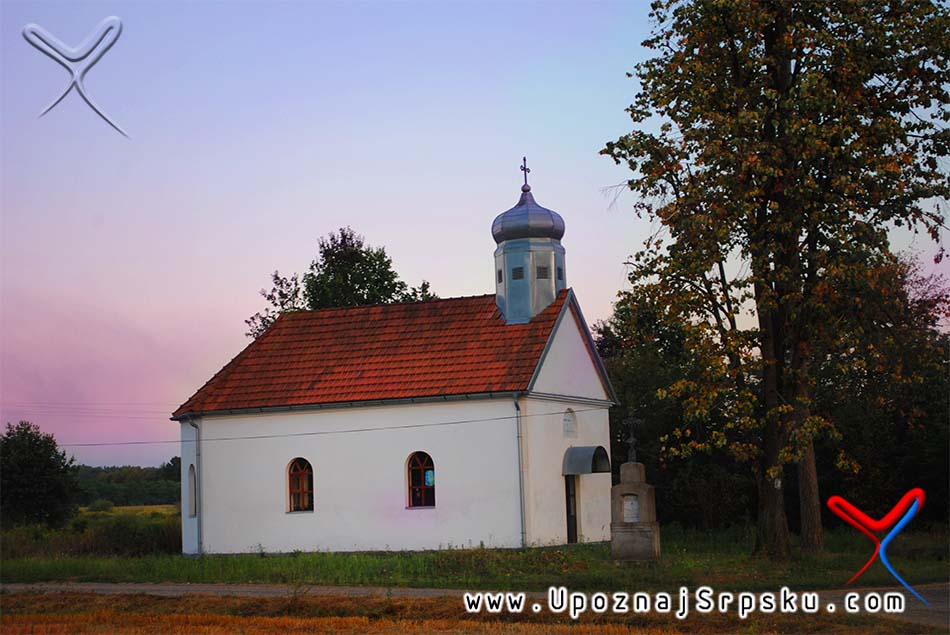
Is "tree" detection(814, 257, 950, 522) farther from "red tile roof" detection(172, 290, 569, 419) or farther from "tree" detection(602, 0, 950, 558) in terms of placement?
"red tile roof" detection(172, 290, 569, 419)

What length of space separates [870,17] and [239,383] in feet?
70.2

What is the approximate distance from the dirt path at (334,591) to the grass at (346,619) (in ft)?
3.00

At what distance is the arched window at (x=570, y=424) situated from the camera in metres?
34.3

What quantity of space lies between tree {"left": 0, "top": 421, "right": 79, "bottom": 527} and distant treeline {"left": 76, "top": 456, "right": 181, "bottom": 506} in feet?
61.1

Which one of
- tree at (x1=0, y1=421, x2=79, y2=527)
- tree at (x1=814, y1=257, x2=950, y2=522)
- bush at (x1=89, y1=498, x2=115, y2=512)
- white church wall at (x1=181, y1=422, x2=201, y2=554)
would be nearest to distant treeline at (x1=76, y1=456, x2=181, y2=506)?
bush at (x1=89, y1=498, x2=115, y2=512)

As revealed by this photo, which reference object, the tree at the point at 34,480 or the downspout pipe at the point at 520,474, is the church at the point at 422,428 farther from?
the tree at the point at 34,480

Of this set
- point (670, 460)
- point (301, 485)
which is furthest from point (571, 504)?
point (301, 485)

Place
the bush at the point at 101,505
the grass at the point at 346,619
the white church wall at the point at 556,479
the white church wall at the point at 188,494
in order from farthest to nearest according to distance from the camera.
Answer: the bush at the point at 101,505 < the white church wall at the point at 188,494 < the white church wall at the point at 556,479 < the grass at the point at 346,619

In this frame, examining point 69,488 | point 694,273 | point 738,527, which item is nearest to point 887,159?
point 694,273

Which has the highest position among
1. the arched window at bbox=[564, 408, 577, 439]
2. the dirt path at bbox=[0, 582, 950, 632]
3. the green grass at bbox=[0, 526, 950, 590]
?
the arched window at bbox=[564, 408, 577, 439]

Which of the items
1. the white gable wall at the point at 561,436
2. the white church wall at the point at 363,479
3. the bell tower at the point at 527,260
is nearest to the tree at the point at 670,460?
the white gable wall at the point at 561,436

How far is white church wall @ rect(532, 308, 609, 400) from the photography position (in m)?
33.4

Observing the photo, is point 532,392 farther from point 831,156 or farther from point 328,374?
point 831,156

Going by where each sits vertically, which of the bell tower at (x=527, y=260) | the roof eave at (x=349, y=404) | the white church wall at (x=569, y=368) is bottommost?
the roof eave at (x=349, y=404)
